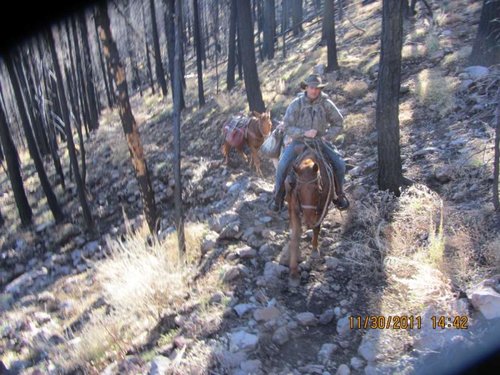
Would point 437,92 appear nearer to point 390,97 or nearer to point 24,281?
point 390,97

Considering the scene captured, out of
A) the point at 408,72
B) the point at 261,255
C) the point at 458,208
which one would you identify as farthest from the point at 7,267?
the point at 408,72

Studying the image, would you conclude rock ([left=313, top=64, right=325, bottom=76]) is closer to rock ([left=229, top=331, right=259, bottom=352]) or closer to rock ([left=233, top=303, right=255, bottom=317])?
rock ([left=233, top=303, right=255, bottom=317])

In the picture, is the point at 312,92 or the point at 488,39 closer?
the point at 312,92

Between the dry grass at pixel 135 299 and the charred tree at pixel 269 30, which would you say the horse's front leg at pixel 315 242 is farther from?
the charred tree at pixel 269 30

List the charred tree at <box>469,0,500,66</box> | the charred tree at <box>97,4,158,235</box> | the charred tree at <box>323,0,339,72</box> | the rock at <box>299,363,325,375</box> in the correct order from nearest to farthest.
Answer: the rock at <box>299,363,325,375</box> < the charred tree at <box>97,4,158,235</box> < the charred tree at <box>469,0,500,66</box> < the charred tree at <box>323,0,339,72</box>

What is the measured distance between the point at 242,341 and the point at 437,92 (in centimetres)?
879

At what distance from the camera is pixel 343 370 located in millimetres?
4387

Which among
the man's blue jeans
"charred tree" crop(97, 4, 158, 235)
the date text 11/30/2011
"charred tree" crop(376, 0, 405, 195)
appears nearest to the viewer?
the date text 11/30/2011

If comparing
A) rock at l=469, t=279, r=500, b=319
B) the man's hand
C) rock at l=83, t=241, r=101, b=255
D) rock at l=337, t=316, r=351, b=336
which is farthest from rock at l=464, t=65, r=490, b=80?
rock at l=83, t=241, r=101, b=255

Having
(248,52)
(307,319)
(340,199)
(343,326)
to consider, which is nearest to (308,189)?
(340,199)

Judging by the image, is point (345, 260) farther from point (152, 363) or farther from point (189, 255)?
point (152, 363)

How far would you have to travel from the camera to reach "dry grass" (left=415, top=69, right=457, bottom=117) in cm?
1039

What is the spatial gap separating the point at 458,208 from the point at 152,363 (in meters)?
4.84

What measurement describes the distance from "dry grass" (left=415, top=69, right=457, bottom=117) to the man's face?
4.82 m
